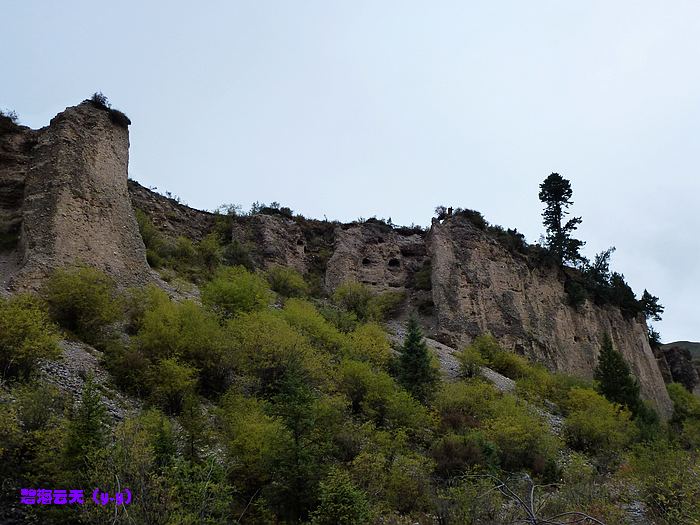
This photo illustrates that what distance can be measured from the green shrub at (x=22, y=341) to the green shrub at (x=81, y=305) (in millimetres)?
2341

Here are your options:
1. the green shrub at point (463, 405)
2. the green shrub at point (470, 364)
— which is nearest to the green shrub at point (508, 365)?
the green shrub at point (470, 364)

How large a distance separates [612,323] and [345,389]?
33072mm

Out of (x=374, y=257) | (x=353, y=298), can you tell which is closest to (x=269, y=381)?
(x=353, y=298)

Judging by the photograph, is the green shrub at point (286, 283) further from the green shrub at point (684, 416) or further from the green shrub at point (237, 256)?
the green shrub at point (684, 416)

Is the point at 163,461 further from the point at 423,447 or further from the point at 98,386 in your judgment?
the point at 423,447

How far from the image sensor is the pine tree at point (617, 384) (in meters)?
31.3

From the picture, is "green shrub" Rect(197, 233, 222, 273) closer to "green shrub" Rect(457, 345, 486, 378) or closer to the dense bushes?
the dense bushes

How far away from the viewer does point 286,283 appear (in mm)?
35656

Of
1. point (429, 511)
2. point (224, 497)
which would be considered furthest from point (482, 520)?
point (224, 497)

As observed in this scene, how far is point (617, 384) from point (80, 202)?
2790 centimetres

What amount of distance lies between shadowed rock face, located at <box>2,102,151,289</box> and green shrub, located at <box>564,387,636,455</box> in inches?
750

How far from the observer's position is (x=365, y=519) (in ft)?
40.1

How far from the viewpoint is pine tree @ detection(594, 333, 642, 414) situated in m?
31.3

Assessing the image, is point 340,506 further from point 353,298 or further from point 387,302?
point 387,302
